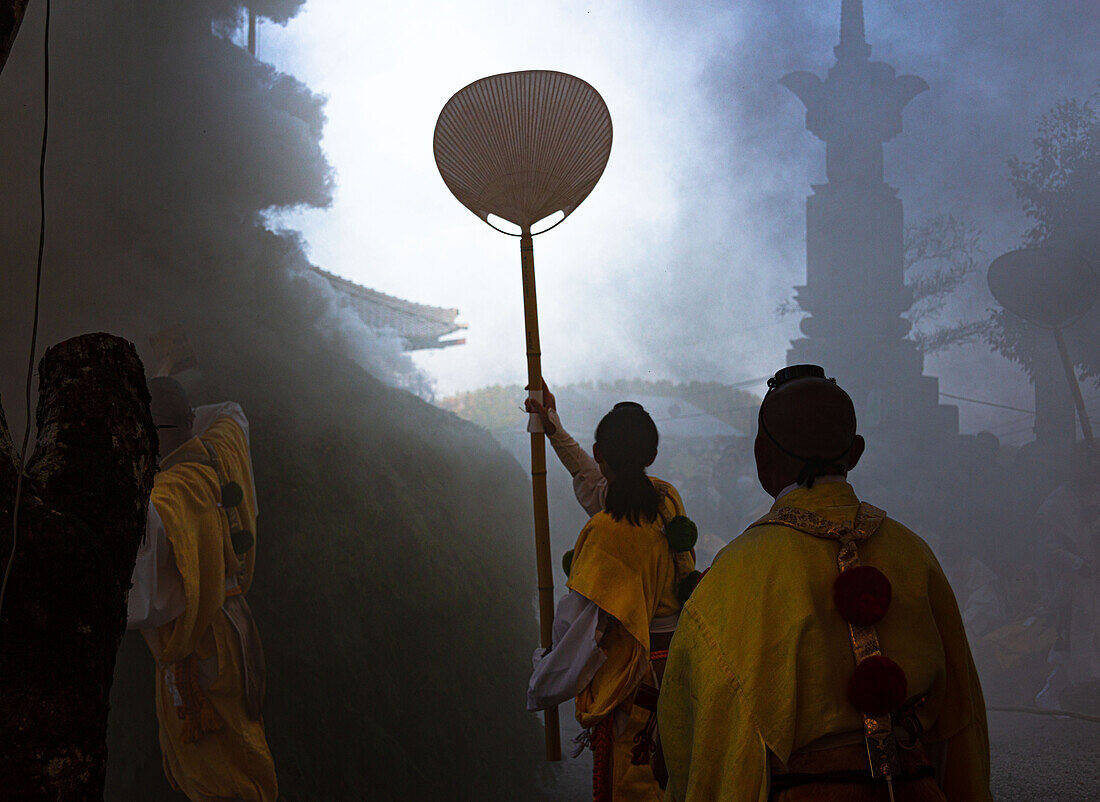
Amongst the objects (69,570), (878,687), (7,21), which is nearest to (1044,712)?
(878,687)

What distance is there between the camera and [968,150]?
715cm

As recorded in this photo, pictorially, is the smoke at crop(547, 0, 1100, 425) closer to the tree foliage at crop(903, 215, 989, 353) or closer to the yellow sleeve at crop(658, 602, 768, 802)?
the tree foliage at crop(903, 215, 989, 353)

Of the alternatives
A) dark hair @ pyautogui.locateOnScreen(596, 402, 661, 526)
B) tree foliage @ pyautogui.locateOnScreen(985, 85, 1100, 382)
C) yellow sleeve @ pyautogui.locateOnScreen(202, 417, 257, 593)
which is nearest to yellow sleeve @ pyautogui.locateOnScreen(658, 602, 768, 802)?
dark hair @ pyautogui.locateOnScreen(596, 402, 661, 526)

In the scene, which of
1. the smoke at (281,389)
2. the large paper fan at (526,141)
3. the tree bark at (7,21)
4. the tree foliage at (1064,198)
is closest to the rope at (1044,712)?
the tree foliage at (1064,198)

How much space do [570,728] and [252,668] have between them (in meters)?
4.30

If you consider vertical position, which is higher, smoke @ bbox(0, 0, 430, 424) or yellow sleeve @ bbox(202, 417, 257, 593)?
smoke @ bbox(0, 0, 430, 424)

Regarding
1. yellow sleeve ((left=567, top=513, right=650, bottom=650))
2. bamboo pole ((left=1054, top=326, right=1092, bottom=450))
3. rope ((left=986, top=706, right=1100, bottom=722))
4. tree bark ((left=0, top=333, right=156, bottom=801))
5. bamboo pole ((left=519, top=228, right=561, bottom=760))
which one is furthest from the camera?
bamboo pole ((left=1054, top=326, right=1092, bottom=450))

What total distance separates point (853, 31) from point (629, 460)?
7458 millimetres

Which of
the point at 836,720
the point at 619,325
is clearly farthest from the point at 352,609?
the point at 619,325

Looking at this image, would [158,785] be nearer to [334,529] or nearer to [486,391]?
[334,529]

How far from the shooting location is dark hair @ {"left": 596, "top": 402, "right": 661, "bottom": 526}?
2.25 meters

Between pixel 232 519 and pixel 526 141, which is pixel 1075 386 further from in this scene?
pixel 232 519

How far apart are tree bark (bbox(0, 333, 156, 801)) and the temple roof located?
4078mm

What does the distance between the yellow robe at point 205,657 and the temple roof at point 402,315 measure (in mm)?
2267
